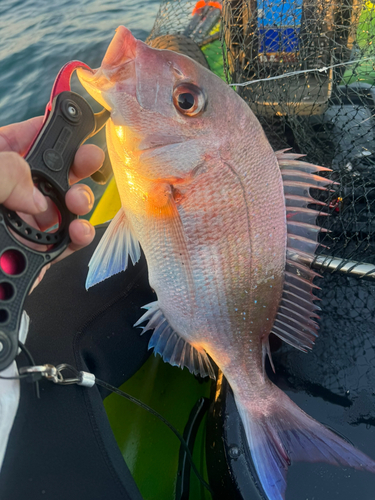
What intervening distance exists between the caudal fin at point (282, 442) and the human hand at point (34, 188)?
792 millimetres

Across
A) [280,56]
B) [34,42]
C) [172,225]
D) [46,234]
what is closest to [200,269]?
[172,225]

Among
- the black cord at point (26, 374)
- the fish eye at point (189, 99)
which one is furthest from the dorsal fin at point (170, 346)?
the fish eye at point (189, 99)

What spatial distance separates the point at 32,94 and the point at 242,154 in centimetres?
488

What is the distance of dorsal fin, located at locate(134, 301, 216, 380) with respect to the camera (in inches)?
49.0

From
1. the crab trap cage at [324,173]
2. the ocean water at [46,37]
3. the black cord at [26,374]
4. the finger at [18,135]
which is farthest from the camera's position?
the ocean water at [46,37]

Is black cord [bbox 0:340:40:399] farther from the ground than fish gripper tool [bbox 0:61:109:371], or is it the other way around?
fish gripper tool [bbox 0:61:109:371]

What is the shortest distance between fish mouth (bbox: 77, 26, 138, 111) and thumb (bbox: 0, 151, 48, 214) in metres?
0.30

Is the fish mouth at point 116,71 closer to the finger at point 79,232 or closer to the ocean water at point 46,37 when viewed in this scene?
the finger at point 79,232

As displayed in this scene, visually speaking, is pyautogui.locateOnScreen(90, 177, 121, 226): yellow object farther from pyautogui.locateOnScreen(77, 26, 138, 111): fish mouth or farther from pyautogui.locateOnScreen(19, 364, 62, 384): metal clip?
pyautogui.locateOnScreen(19, 364, 62, 384): metal clip

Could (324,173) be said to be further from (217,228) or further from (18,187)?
(18,187)

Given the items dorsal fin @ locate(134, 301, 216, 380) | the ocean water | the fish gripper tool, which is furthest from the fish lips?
the ocean water

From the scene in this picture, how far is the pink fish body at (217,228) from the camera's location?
1.05 m

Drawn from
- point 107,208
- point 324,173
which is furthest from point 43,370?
point 107,208

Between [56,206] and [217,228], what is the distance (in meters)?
0.54
